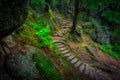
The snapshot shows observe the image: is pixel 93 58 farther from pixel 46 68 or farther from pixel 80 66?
pixel 46 68

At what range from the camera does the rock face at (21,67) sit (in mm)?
6266

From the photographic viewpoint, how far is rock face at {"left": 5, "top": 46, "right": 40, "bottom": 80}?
6266 mm

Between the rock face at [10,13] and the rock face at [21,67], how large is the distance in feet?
6.73

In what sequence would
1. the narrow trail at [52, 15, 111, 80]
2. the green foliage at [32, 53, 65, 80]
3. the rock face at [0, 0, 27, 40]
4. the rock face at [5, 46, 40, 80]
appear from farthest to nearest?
the narrow trail at [52, 15, 111, 80] → the green foliage at [32, 53, 65, 80] → the rock face at [5, 46, 40, 80] → the rock face at [0, 0, 27, 40]

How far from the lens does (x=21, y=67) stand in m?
6.38

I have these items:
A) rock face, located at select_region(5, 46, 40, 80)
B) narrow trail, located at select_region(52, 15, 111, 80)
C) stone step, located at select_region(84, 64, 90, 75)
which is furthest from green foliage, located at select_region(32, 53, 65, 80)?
stone step, located at select_region(84, 64, 90, 75)

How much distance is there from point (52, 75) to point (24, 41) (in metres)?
2.35

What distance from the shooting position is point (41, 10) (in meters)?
14.4

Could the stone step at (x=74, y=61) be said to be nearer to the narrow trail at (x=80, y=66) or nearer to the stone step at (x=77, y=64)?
the narrow trail at (x=80, y=66)

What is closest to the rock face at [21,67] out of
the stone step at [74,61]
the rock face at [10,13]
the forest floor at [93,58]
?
the rock face at [10,13]

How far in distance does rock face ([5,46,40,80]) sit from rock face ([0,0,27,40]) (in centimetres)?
205

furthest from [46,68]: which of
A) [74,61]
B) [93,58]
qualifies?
[93,58]

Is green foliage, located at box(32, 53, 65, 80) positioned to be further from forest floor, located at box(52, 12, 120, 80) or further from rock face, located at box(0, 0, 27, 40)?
forest floor, located at box(52, 12, 120, 80)

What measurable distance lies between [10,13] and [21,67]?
2774mm
